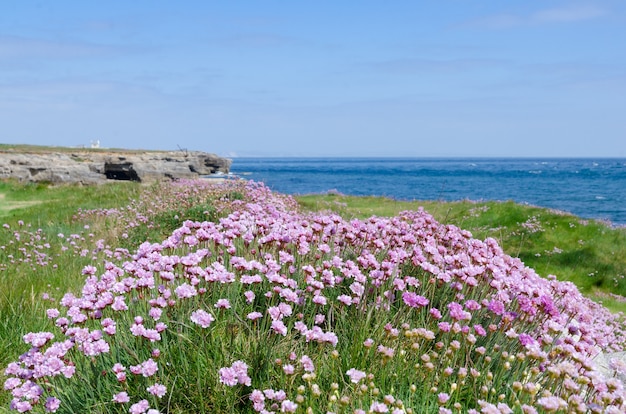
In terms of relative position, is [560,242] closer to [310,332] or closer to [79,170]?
[310,332]

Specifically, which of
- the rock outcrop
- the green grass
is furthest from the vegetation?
the rock outcrop

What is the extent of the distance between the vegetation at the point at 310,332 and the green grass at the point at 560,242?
708 cm

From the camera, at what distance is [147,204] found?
48.2ft

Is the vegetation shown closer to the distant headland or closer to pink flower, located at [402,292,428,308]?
pink flower, located at [402,292,428,308]

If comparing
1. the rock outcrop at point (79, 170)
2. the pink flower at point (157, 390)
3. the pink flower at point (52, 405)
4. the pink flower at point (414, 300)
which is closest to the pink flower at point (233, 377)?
the pink flower at point (157, 390)

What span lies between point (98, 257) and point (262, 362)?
21.1 feet

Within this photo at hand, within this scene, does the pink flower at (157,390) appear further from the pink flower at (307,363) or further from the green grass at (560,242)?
the green grass at (560,242)

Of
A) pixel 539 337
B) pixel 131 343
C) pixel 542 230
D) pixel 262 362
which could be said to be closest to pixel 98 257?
pixel 131 343

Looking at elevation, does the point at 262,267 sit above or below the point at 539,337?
above

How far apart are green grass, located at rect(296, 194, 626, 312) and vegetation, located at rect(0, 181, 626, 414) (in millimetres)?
7076

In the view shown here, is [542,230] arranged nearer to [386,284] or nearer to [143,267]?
[386,284]

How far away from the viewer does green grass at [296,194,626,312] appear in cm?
1363

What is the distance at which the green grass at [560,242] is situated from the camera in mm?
13633

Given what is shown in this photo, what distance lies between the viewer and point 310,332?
11.4ft
